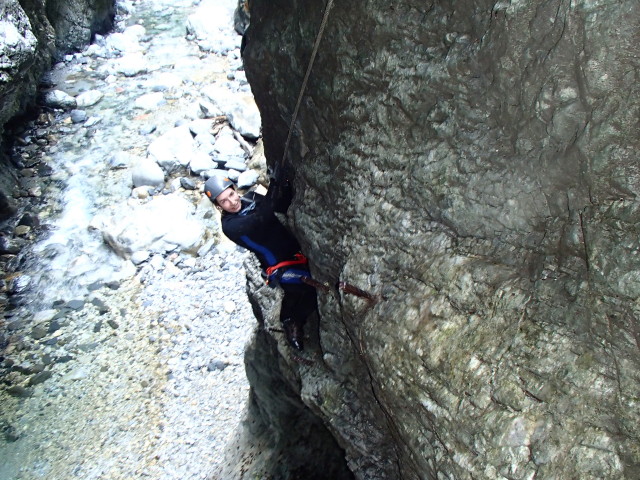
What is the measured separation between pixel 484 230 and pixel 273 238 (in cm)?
182

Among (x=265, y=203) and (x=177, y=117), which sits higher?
(x=265, y=203)

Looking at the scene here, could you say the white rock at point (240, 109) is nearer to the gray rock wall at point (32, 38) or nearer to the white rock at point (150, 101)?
the white rock at point (150, 101)

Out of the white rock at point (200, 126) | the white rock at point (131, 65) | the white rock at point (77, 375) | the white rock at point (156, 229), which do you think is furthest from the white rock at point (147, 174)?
the white rock at point (131, 65)

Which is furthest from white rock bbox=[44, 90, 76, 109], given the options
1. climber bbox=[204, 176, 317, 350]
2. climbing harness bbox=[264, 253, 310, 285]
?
climbing harness bbox=[264, 253, 310, 285]

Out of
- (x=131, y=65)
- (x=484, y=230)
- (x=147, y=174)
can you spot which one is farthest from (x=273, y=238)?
(x=131, y=65)

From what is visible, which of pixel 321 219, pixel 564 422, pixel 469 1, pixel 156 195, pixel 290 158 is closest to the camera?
pixel 564 422

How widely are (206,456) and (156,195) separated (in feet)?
14.7

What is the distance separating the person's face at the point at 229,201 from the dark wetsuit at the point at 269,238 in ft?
0.13

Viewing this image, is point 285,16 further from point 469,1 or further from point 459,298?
point 459,298

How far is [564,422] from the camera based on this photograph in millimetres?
1810

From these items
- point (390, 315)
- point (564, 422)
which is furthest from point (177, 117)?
point (564, 422)

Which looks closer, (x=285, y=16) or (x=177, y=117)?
(x=285, y=16)

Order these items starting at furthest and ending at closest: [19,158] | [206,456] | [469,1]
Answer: [19,158]
[206,456]
[469,1]

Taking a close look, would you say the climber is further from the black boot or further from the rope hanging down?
the rope hanging down
